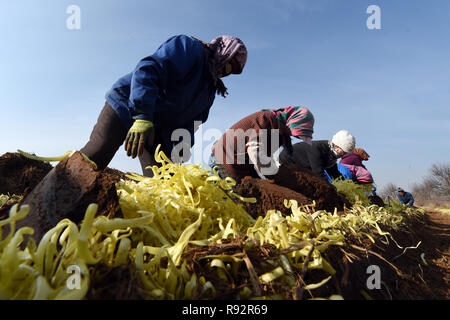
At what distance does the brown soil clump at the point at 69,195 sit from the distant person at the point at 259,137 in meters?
2.61

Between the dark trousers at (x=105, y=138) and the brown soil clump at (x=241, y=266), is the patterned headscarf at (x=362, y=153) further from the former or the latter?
the brown soil clump at (x=241, y=266)

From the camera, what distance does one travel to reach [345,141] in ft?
18.9

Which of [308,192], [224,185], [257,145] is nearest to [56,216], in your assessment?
[224,185]

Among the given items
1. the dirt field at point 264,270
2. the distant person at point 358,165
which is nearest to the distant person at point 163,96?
the dirt field at point 264,270

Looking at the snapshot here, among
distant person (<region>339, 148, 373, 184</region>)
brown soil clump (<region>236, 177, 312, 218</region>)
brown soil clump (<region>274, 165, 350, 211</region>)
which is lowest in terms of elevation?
distant person (<region>339, 148, 373, 184</region>)

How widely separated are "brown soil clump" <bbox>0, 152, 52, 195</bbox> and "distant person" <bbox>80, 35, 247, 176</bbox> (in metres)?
2.74

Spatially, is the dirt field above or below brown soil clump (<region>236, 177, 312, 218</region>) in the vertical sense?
above

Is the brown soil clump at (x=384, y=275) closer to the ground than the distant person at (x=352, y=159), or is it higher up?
higher up

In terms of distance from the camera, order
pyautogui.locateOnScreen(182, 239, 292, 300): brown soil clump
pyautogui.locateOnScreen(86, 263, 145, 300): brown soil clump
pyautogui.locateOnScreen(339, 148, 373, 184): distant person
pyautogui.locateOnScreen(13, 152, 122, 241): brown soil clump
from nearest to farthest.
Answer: pyautogui.locateOnScreen(86, 263, 145, 300): brown soil clump < pyautogui.locateOnScreen(182, 239, 292, 300): brown soil clump < pyautogui.locateOnScreen(13, 152, 122, 241): brown soil clump < pyautogui.locateOnScreen(339, 148, 373, 184): distant person

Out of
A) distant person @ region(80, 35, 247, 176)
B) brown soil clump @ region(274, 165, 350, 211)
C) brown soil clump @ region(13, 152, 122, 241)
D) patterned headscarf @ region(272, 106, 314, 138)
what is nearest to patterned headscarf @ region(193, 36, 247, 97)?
distant person @ region(80, 35, 247, 176)

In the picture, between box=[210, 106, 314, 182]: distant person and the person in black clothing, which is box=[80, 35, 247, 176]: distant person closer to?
box=[210, 106, 314, 182]: distant person

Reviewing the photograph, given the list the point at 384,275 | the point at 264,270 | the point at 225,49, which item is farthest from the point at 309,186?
the point at 264,270

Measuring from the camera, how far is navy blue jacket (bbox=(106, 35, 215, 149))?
250 cm

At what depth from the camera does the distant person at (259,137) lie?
11.7 ft
